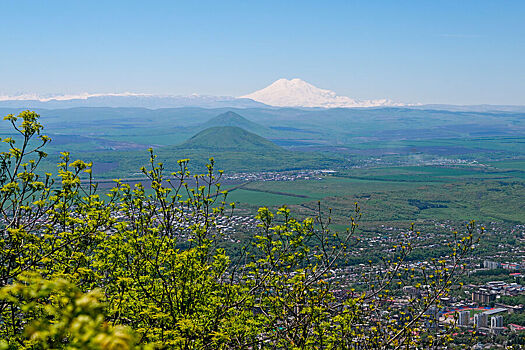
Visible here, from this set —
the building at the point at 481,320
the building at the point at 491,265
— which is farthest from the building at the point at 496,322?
the building at the point at 491,265

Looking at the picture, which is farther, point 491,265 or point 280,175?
point 280,175

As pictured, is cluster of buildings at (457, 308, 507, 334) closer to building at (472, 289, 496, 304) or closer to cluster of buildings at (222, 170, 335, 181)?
building at (472, 289, 496, 304)

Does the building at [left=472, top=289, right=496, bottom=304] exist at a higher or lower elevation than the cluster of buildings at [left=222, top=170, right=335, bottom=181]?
higher

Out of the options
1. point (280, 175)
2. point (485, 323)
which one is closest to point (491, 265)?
point (485, 323)

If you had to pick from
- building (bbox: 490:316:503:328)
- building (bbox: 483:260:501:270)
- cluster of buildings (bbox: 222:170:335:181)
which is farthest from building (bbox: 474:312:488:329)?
cluster of buildings (bbox: 222:170:335:181)

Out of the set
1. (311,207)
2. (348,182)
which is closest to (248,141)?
(348,182)

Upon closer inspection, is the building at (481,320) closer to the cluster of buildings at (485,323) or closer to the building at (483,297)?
the cluster of buildings at (485,323)

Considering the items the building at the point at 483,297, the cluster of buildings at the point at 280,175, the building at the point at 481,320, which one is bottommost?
the cluster of buildings at the point at 280,175

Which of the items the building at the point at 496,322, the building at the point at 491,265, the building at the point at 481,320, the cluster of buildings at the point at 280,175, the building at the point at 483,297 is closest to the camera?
the building at the point at 496,322

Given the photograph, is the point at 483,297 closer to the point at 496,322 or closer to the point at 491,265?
the point at 496,322

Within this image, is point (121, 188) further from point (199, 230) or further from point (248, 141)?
point (248, 141)

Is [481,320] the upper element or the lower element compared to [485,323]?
upper
